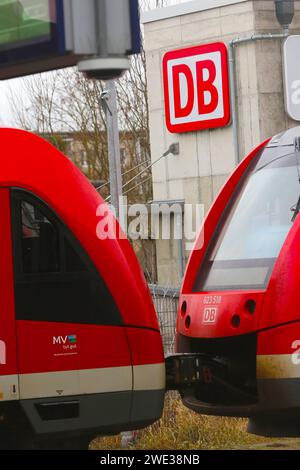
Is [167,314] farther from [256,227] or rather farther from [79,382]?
[79,382]

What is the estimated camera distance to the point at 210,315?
10.0 meters

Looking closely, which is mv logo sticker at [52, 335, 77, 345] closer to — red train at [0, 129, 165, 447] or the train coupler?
red train at [0, 129, 165, 447]

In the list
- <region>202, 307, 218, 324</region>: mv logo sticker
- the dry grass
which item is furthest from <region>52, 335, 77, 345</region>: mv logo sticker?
the dry grass

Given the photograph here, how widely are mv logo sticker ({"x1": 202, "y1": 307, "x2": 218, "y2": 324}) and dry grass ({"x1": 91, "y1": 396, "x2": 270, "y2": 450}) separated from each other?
1.83 meters

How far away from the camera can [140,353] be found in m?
9.09

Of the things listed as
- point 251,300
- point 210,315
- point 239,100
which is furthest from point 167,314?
point 239,100

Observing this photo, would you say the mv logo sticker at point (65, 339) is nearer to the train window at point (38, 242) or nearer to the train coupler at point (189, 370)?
the train window at point (38, 242)

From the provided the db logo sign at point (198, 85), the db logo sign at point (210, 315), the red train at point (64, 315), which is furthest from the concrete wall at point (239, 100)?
the red train at point (64, 315)

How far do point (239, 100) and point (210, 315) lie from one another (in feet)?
48.4

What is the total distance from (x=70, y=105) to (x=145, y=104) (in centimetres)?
227

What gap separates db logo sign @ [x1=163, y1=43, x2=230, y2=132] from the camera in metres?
24.5
